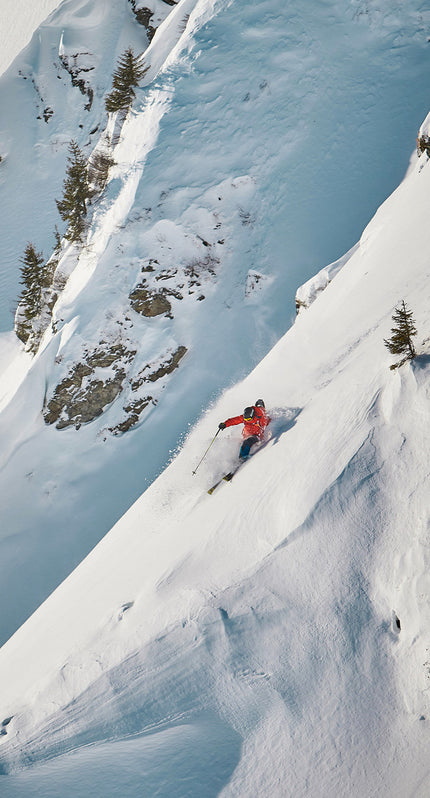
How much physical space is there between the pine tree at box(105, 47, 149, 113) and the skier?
18545 millimetres

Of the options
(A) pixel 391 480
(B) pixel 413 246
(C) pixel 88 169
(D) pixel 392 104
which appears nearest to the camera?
(A) pixel 391 480

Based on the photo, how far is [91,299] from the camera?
812 inches

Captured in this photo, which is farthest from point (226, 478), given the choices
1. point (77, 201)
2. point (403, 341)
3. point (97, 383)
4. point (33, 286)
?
point (33, 286)

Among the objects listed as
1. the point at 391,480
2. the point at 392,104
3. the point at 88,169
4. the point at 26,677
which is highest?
the point at 88,169

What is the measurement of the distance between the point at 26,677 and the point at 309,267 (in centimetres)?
1825

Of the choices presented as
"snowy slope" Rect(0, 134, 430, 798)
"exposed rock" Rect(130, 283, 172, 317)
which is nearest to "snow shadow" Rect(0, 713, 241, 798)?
"snowy slope" Rect(0, 134, 430, 798)

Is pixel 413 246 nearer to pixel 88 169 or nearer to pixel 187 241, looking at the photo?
pixel 187 241

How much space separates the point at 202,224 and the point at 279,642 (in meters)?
18.3

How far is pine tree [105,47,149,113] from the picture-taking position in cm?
2230

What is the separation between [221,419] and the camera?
16984mm

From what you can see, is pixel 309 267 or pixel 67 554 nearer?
pixel 67 554

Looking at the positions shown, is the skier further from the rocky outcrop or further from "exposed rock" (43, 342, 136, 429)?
"exposed rock" (43, 342, 136, 429)

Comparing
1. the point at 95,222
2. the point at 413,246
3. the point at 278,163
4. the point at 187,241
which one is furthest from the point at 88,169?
the point at 413,246

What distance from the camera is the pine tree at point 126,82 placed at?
22297 mm
